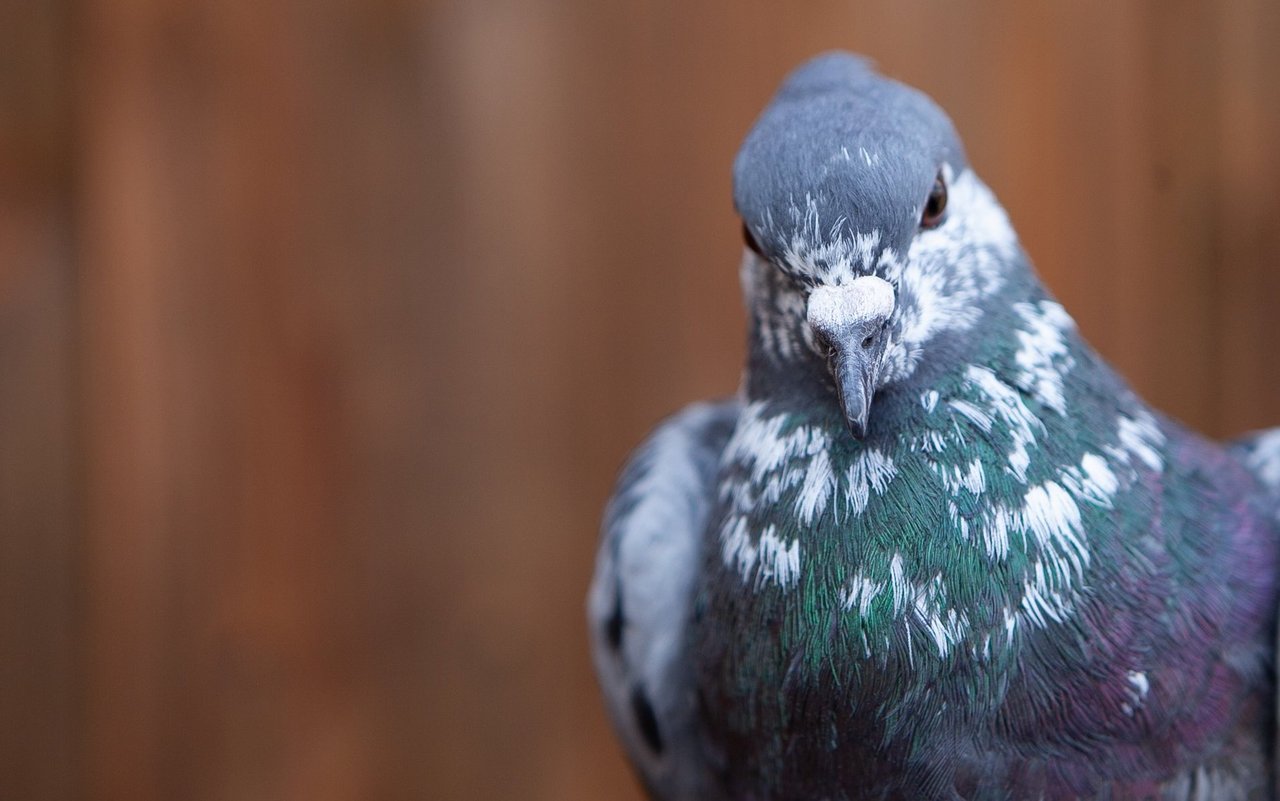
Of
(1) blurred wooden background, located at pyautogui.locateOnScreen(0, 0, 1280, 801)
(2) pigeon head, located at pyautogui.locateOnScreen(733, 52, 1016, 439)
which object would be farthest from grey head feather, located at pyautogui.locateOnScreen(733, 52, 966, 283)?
(1) blurred wooden background, located at pyautogui.locateOnScreen(0, 0, 1280, 801)

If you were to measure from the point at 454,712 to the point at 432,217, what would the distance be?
941 millimetres

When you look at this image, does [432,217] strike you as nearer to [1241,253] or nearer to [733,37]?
[733,37]

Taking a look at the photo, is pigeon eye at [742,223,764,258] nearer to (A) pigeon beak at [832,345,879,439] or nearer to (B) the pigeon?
(B) the pigeon

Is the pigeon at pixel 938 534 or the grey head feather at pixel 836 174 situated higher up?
the grey head feather at pixel 836 174

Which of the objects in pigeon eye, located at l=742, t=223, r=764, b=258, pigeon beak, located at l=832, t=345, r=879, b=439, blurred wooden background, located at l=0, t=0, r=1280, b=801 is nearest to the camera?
pigeon beak, located at l=832, t=345, r=879, b=439

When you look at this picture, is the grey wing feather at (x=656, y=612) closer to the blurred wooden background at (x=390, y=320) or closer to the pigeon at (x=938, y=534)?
the pigeon at (x=938, y=534)

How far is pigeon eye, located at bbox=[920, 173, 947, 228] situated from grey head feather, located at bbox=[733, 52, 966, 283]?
2 centimetres

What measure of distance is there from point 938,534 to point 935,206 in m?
0.34

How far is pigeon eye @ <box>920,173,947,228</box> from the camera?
1.10 meters

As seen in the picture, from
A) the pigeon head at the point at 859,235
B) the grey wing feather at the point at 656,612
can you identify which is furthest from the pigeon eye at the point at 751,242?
the grey wing feather at the point at 656,612

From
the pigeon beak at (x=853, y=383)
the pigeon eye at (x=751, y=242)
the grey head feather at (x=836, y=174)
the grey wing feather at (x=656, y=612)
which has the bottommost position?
the grey wing feather at (x=656, y=612)

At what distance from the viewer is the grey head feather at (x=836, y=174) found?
3.27 ft

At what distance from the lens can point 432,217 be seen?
203cm

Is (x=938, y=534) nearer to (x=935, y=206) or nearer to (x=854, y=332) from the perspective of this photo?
(x=854, y=332)
